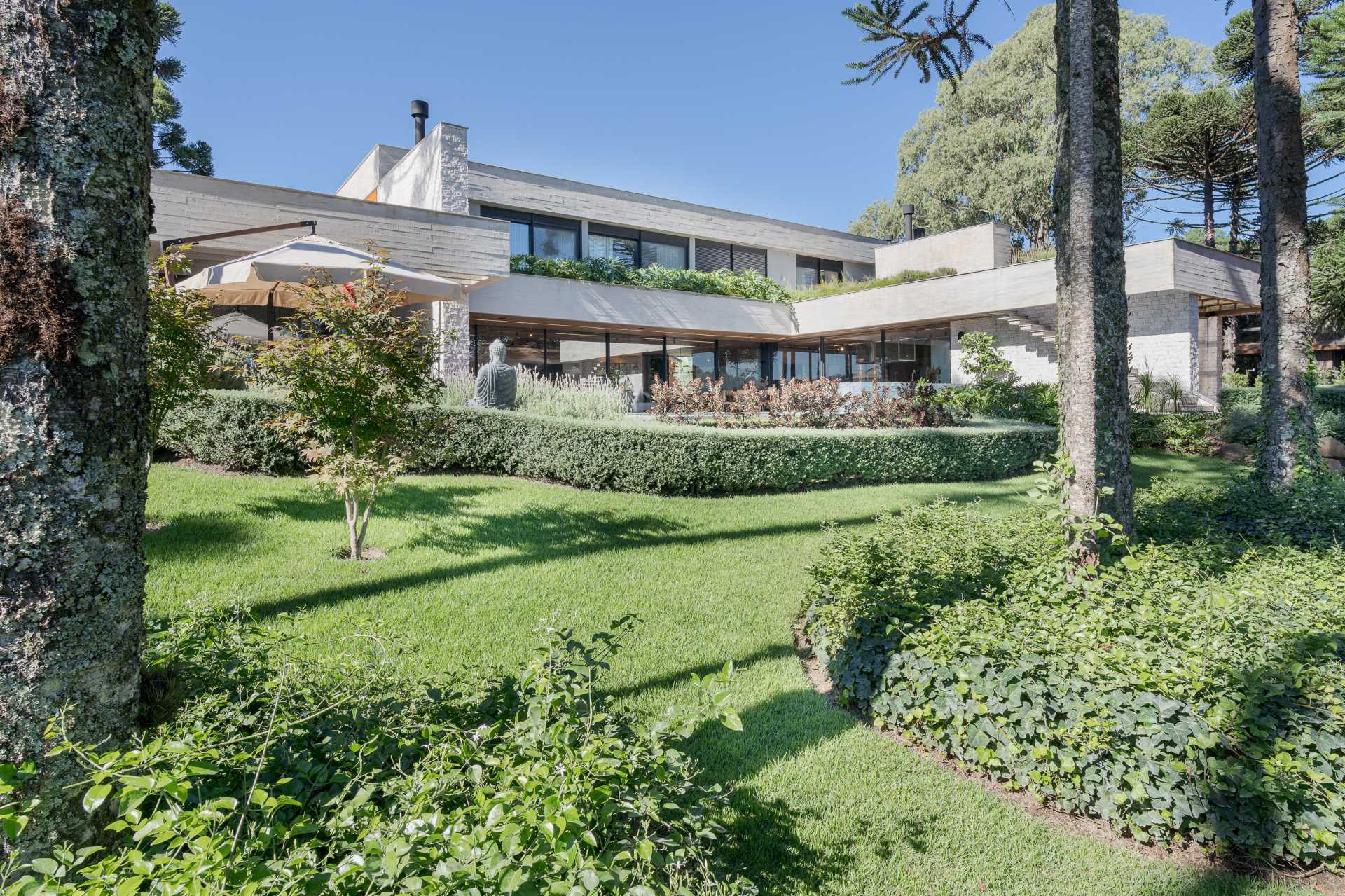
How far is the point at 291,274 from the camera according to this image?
24.9 ft

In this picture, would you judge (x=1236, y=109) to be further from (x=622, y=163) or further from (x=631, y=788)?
(x=631, y=788)

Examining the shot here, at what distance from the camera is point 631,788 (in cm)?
186

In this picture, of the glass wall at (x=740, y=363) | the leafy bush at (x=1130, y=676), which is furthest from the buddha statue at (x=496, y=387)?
the glass wall at (x=740, y=363)

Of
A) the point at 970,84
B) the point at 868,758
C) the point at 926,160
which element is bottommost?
the point at 868,758

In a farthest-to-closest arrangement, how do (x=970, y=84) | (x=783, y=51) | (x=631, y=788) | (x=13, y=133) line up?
(x=970, y=84), (x=783, y=51), (x=631, y=788), (x=13, y=133)

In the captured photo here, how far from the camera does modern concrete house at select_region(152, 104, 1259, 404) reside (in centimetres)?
1355

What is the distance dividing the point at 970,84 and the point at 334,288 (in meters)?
38.4

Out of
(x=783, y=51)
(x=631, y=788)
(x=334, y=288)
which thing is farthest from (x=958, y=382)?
(x=631, y=788)

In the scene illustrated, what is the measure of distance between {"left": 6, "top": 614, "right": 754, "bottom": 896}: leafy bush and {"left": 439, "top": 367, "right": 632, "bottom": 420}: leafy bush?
7.49 meters

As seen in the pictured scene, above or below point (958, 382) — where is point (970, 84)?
above

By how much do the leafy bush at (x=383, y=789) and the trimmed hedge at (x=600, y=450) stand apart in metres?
5.24

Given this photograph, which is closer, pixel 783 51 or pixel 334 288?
pixel 334 288

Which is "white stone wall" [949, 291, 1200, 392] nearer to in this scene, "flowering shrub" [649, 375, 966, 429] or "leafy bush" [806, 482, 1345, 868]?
"flowering shrub" [649, 375, 966, 429]

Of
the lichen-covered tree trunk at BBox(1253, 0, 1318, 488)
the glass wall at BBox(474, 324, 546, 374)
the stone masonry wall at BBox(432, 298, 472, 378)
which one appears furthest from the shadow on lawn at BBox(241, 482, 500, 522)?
the glass wall at BBox(474, 324, 546, 374)
